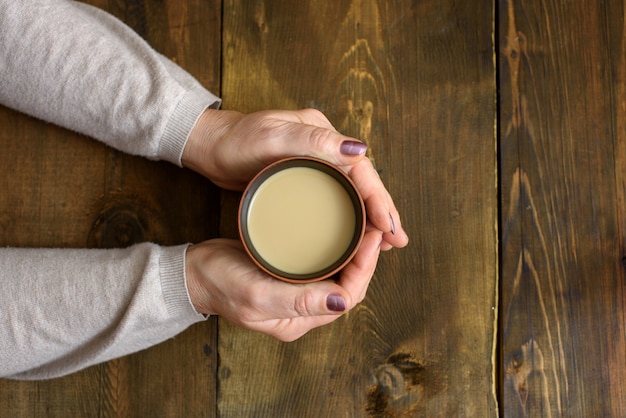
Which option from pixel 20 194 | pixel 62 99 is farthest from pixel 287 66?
pixel 20 194

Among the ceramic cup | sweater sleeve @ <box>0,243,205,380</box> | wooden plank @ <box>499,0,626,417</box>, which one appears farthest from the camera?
wooden plank @ <box>499,0,626,417</box>

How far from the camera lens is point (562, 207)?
1.09 m

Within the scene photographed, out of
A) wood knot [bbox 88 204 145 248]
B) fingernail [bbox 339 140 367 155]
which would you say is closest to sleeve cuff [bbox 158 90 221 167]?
wood knot [bbox 88 204 145 248]

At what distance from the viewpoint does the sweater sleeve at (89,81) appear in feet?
3.24

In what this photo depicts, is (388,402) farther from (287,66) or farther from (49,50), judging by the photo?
(49,50)

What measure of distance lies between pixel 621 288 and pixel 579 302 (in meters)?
0.08

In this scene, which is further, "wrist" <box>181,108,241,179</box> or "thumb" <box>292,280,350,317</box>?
"wrist" <box>181,108,241,179</box>

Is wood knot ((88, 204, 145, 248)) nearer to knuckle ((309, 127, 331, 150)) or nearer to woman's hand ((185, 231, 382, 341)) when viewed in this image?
woman's hand ((185, 231, 382, 341))

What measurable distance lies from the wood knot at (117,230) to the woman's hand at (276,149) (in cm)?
16

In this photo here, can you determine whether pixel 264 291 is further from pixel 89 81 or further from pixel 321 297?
pixel 89 81

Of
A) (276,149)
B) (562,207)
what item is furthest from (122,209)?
(562,207)

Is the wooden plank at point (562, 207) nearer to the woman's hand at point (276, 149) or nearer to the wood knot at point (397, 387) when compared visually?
the wood knot at point (397, 387)

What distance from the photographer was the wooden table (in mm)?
1078

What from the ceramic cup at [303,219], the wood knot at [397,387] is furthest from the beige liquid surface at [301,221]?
the wood knot at [397,387]
